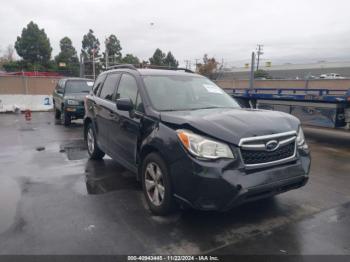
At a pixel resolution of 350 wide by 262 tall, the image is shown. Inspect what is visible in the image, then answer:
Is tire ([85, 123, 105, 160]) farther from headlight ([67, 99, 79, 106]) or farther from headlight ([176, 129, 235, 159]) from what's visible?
headlight ([67, 99, 79, 106])

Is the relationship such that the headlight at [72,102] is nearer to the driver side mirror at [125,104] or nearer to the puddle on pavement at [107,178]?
the puddle on pavement at [107,178]

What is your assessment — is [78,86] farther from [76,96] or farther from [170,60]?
[170,60]

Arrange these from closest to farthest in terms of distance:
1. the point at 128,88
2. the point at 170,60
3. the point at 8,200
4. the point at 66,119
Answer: the point at 8,200 → the point at 128,88 → the point at 66,119 → the point at 170,60

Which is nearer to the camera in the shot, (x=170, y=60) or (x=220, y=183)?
(x=220, y=183)

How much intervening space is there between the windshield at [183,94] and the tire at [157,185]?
29.6 inches

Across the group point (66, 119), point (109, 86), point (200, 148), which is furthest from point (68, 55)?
point (200, 148)

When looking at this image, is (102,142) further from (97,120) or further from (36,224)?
(36,224)

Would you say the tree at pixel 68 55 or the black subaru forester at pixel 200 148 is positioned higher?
the tree at pixel 68 55

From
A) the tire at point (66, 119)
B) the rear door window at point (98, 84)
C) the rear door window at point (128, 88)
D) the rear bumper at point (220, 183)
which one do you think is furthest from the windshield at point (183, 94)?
the tire at point (66, 119)

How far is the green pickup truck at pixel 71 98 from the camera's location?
11602 millimetres

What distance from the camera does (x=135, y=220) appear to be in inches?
146

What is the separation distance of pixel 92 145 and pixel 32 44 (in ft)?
154

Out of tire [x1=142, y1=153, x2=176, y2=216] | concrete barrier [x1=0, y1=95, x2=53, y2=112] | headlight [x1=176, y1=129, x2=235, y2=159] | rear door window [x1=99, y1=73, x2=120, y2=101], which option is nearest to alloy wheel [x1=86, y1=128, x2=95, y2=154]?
rear door window [x1=99, y1=73, x2=120, y2=101]

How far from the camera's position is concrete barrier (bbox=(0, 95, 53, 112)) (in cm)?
1617
